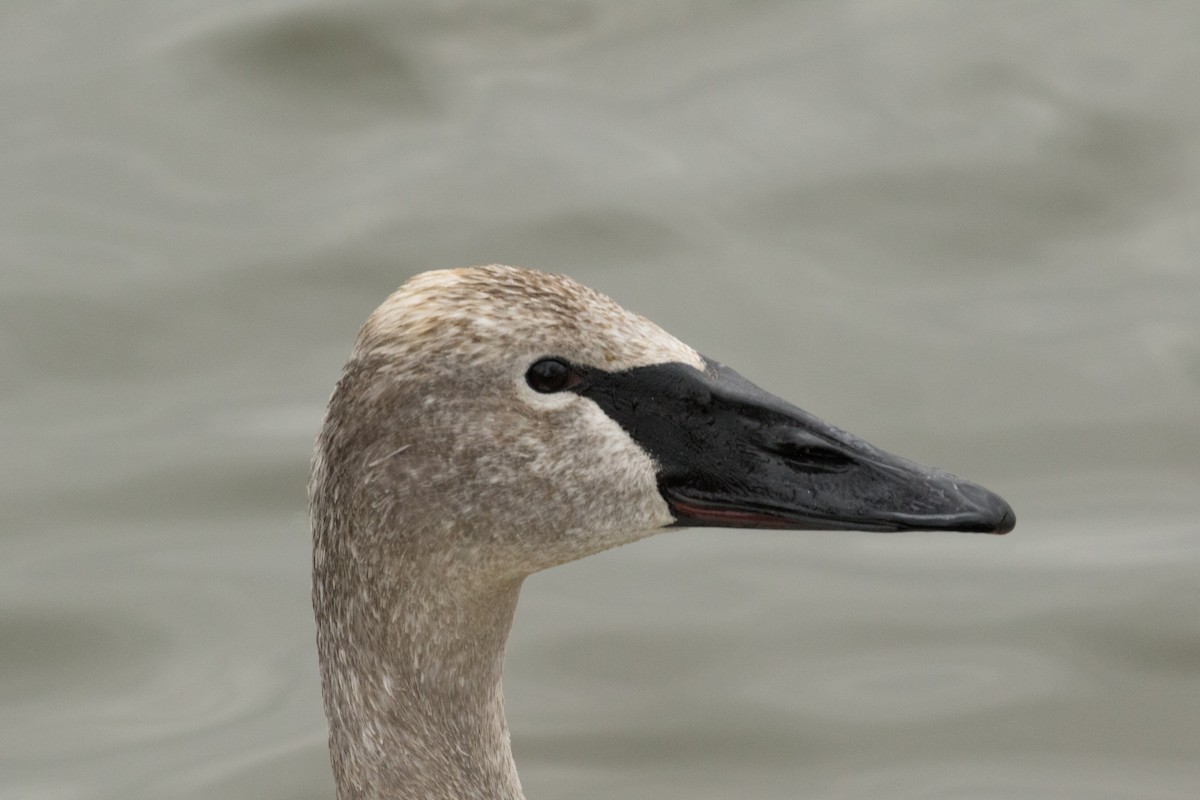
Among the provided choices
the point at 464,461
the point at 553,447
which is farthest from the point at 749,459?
the point at 464,461

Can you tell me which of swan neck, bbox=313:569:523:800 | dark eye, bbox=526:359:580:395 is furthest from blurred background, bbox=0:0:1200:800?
dark eye, bbox=526:359:580:395

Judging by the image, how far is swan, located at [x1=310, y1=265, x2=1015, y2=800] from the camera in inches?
161

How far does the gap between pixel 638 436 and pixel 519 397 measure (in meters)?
0.27

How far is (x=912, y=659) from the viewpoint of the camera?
6520 mm

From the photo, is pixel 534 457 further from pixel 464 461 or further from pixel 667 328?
pixel 667 328

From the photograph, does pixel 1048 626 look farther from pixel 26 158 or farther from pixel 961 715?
pixel 26 158

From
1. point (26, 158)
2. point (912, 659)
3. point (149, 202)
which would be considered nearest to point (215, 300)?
point (149, 202)

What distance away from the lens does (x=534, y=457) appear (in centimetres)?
414

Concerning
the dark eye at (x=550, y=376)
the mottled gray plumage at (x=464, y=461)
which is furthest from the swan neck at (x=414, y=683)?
the dark eye at (x=550, y=376)

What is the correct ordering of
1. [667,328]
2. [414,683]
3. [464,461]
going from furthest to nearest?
[667,328] → [414,683] → [464,461]

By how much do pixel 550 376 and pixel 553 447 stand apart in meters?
0.14

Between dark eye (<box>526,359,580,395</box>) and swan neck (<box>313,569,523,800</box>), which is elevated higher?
dark eye (<box>526,359,580,395</box>)

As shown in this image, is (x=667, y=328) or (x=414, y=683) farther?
(x=667, y=328)

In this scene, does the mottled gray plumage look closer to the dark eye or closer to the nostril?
the dark eye
